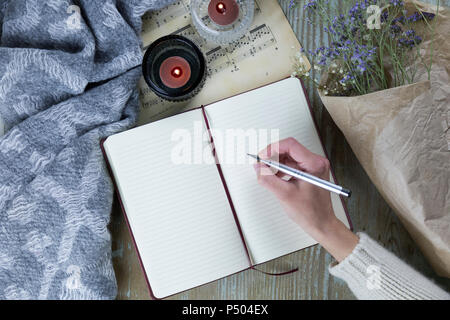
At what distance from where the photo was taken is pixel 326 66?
2.44 feet

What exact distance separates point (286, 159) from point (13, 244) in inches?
22.4

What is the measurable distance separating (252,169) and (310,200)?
0.46 ft

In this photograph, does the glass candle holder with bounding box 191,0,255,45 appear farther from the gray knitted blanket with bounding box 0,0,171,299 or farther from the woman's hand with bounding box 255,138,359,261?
the woman's hand with bounding box 255,138,359,261

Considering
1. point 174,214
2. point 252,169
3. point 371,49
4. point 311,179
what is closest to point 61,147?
point 174,214

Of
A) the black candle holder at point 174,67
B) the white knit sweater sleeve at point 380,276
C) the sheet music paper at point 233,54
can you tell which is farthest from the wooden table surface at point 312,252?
the black candle holder at point 174,67

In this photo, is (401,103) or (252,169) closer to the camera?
(401,103)

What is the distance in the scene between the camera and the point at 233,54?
86 cm

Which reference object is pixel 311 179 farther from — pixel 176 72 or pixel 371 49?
pixel 176 72

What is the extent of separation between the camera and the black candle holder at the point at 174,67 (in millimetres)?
778

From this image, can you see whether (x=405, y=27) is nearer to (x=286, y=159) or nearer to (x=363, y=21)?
(x=363, y=21)

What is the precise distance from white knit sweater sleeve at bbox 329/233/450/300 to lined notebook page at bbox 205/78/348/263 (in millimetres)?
110

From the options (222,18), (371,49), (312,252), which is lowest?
(312,252)

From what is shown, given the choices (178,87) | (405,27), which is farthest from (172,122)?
(405,27)

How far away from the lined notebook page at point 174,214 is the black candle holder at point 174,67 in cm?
6
